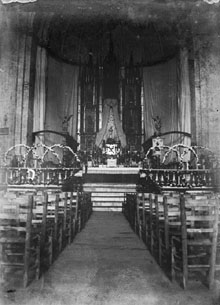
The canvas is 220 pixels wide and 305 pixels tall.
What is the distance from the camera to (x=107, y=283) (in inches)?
110

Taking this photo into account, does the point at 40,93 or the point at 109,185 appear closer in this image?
the point at 109,185

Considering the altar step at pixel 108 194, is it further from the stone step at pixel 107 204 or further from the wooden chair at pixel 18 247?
the wooden chair at pixel 18 247

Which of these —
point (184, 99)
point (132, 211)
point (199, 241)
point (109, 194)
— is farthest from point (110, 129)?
point (199, 241)

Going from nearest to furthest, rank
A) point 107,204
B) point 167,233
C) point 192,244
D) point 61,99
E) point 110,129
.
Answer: point 192,244 < point 167,233 < point 107,204 < point 110,129 < point 61,99

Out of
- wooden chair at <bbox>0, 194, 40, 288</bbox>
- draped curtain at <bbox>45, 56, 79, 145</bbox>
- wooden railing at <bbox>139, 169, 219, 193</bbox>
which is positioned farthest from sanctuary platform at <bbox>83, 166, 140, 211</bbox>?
wooden chair at <bbox>0, 194, 40, 288</bbox>

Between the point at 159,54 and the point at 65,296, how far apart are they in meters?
17.2

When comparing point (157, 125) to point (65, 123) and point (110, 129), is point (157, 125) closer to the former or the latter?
point (110, 129)

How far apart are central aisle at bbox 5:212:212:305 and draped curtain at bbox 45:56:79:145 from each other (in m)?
11.5

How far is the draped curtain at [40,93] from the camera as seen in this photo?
14.3 m

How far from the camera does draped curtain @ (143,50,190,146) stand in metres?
14.2

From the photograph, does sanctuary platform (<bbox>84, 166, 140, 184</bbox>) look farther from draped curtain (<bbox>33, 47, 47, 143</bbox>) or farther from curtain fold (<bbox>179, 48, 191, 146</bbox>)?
draped curtain (<bbox>33, 47, 47, 143</bbox>)

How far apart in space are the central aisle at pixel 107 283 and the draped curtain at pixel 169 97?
1070cm

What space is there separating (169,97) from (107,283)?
1499 cm

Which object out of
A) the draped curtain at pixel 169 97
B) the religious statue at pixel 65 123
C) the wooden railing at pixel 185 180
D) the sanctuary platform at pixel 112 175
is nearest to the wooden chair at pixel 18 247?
the wooden railing at pixel 185 180
